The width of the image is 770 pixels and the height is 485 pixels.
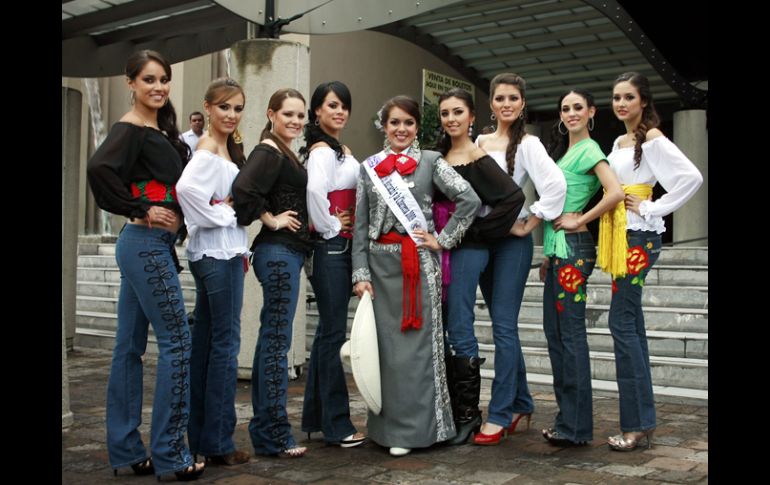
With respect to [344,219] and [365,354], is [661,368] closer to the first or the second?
[365,354]

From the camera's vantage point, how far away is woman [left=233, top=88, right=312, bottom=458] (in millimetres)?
4266

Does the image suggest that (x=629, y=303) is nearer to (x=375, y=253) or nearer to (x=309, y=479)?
(x=375, y=253)

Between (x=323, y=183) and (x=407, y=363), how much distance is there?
1.05 meters

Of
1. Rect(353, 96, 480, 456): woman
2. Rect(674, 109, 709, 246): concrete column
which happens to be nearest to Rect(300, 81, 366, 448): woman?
Rect(353, 96, 480, 456): woman

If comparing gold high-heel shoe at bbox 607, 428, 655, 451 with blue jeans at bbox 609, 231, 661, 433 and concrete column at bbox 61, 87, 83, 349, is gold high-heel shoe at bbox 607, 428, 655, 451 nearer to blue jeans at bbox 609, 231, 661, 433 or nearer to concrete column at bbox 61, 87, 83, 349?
blue jeans at bbox 609, 231, 661, 433

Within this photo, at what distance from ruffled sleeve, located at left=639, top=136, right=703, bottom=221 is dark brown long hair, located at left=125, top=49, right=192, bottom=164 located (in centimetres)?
237

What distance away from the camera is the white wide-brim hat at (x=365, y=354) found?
4.36 m

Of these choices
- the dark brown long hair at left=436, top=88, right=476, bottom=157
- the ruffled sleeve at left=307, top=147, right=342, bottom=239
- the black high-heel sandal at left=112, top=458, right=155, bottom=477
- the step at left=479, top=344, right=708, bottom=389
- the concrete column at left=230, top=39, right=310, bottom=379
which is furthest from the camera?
the concrete column at left=230, top=39, right=310, bottom=379

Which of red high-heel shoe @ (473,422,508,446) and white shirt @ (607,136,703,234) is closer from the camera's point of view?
white shirt @ (607,136,703,234)

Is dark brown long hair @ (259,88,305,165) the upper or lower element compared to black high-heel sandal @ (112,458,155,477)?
upper

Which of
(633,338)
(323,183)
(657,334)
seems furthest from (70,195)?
(633,338)

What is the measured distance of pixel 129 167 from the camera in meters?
3.72

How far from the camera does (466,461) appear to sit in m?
4.28

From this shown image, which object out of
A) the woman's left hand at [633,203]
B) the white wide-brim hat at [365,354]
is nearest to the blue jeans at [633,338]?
the woman's left hand at [633,203]
